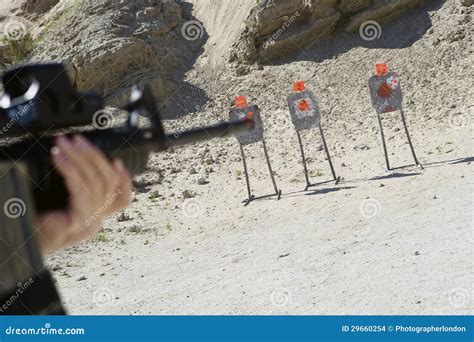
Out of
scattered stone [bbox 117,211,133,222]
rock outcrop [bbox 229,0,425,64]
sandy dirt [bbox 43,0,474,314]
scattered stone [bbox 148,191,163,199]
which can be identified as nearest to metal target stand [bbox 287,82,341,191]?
sandy dirt [bbox 43,0,474,314]

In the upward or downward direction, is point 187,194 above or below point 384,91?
below

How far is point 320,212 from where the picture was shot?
27.5 ft

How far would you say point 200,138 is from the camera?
273 cm

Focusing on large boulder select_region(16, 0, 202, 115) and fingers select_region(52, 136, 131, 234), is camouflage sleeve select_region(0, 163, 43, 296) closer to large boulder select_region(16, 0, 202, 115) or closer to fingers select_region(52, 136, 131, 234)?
fingers select_region(52, 136, 131, 234)

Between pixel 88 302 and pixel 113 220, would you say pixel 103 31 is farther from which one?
pixel 88 302

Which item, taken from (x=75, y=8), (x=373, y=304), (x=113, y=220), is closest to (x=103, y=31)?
(x=75, y=8)

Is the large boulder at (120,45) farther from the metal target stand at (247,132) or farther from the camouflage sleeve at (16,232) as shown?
the camouflage sleeve at (16,232)

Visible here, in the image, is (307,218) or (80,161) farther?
(307,218)

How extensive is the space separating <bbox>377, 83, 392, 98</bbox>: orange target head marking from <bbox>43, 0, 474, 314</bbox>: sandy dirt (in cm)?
99

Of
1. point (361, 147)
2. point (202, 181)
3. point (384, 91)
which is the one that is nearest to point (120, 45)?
point (202, 181)

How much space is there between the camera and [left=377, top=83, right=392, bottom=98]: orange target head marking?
1069 cm

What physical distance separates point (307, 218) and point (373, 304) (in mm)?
3404

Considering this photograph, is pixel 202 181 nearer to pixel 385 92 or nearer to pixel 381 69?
pixel 385 92

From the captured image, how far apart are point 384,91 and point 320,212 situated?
10.7 ft
